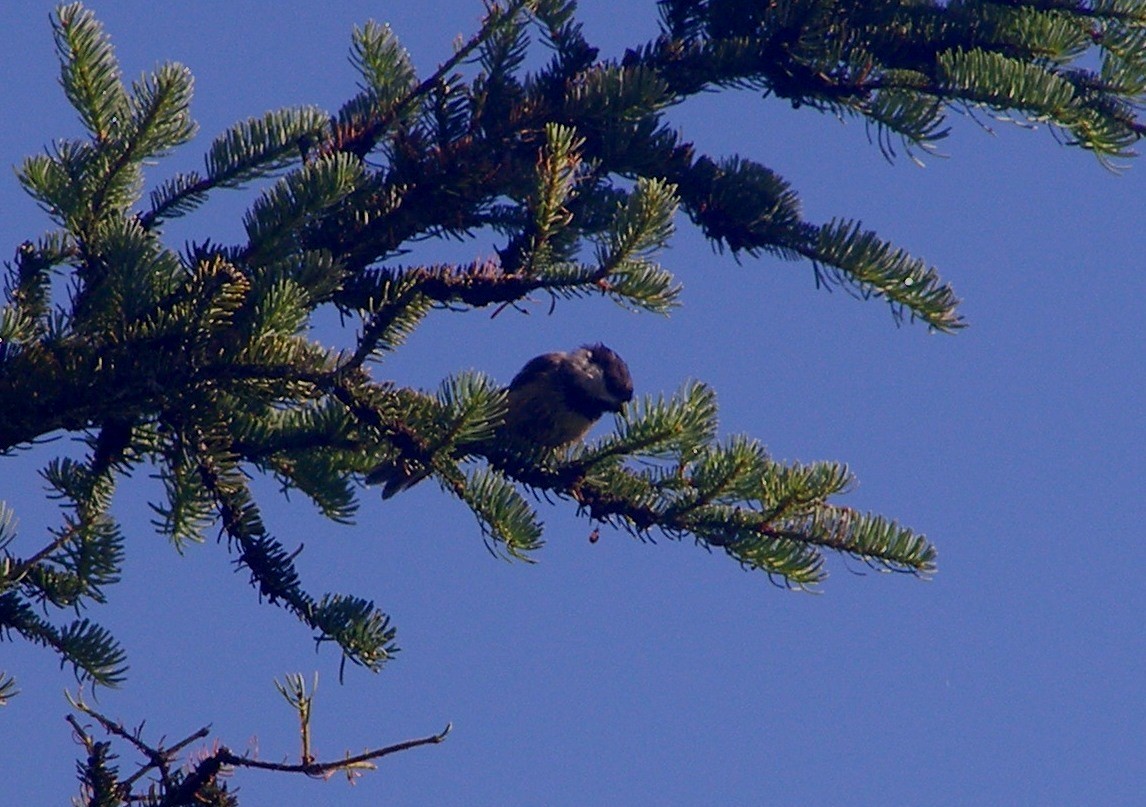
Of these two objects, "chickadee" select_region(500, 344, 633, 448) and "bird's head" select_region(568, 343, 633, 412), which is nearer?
"chickadee" select_region(500, 344, 633, 448)

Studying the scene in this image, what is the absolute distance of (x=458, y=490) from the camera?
2.71 m

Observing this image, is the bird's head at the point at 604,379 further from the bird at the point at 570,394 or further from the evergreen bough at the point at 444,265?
the evergreen bough at the point at 444,265

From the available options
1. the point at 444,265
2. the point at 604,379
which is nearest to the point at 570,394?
the point at 604,379

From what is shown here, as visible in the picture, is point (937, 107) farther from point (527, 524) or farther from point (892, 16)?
point (527, 524)

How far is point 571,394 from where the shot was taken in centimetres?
598

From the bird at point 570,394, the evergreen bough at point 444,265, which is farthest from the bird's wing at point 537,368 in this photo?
the evergreen bough at point 444,265

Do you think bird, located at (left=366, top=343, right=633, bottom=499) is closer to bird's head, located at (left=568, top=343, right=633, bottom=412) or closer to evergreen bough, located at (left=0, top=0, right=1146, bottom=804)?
bird's head, located at (left=568, top=343, right=633, bottom=412)

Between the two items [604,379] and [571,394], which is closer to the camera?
[571,394]

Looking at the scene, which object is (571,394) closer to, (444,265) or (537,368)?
(537,368)

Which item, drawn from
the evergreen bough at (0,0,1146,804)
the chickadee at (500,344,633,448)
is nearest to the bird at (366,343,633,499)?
the chickadee at (500,344,633,448)

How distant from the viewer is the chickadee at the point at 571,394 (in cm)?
586

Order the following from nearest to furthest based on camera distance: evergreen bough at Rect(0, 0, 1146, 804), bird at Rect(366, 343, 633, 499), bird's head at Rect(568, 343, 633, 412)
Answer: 1. evergreen bough at Rect(0, 0, 1146, 804)
2. bird at Rect(366, 343, 633, 499)
3. bird's head at Rect(568, 343, 633, 412)

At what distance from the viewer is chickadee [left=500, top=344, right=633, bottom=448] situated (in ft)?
19.2

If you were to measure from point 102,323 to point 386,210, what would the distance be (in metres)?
0.81
